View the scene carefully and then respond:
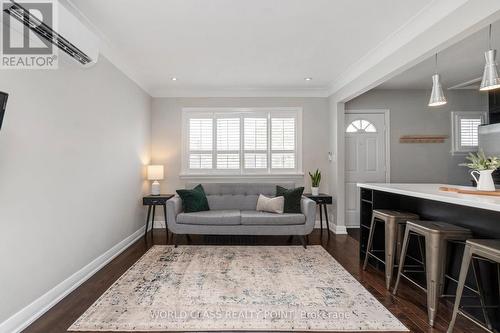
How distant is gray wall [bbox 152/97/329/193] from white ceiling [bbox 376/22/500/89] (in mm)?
1319

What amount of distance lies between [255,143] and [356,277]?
9.43ft

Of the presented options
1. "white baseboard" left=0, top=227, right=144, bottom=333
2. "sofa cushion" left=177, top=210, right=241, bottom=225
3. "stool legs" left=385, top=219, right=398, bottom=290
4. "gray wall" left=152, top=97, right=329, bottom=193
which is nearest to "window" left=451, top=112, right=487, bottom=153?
"gray wall" left=152, top=97, right=329, bottom=193

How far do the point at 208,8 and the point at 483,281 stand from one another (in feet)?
10.2

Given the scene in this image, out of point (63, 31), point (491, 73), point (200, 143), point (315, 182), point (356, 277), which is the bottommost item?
point (356, 277)

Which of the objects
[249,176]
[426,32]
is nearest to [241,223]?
[249,176]

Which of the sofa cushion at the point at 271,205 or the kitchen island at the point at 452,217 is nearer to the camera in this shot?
the kitchen island at the point at 452,217

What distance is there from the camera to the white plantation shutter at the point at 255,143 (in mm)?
4898

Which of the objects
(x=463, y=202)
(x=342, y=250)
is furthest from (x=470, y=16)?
(x=342, y=250)

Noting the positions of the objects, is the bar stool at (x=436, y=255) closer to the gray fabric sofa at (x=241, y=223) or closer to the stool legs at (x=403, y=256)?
the stool legs at (x=403, y=256)

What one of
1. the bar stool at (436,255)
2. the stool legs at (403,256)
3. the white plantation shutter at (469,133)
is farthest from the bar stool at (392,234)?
the white plantation shutter at (469,133)

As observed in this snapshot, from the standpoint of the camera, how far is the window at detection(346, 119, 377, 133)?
4859 millimetres

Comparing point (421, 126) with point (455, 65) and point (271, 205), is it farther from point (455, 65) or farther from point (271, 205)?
point (271, 205)

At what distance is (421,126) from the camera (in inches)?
190

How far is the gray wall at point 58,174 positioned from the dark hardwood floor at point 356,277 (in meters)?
0.21
